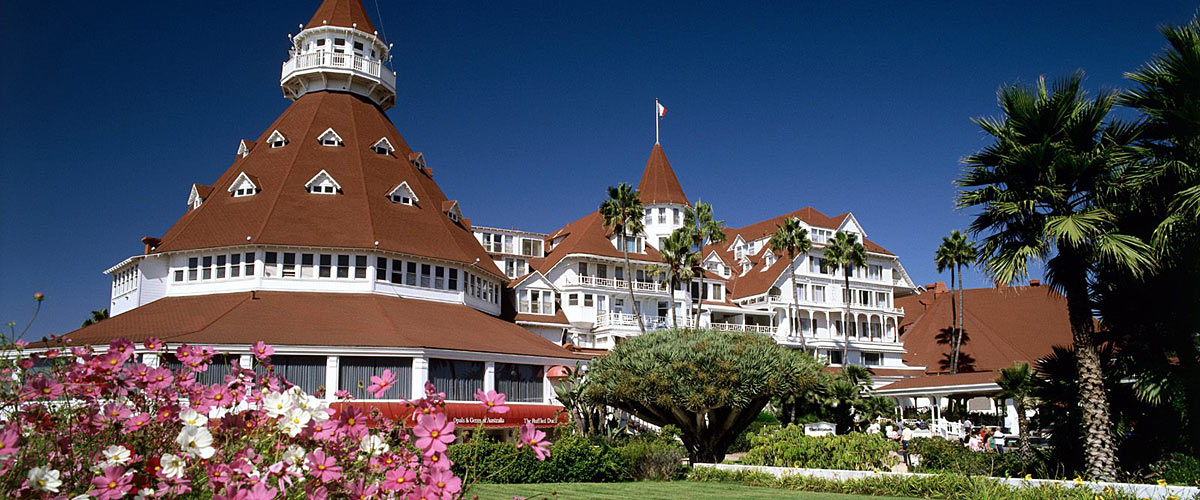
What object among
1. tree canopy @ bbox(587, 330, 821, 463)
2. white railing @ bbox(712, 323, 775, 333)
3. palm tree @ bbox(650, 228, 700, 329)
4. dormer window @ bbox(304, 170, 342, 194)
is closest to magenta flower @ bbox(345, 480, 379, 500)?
tree canopy @ bbox(587, 330, 821, 463)

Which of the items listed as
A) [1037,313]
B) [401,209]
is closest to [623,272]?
[401,209]

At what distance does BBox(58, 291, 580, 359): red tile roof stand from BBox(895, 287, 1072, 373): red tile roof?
41.4m

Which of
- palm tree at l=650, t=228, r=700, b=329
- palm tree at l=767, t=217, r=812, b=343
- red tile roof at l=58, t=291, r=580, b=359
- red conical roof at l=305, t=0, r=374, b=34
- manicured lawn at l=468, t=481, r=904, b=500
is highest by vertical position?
red conical roof at l=305, t=0, r=374, b=34

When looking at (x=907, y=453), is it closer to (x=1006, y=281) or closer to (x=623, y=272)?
(x=1006, y=281)

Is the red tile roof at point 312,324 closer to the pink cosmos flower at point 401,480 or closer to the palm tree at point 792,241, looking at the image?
the palm tree at point 792,241

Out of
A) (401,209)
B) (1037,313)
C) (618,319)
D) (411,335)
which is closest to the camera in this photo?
(411,335)

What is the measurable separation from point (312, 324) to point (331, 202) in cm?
1043

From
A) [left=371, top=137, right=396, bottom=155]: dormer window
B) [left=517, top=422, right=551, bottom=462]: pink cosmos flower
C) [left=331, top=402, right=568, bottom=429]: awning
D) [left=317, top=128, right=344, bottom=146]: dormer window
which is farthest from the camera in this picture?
[left=371, top=137, right=396, bottom=155]: dormer window

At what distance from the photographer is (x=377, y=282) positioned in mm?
48875

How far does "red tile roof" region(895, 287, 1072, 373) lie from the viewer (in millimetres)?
72188

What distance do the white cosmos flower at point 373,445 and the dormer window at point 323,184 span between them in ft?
160

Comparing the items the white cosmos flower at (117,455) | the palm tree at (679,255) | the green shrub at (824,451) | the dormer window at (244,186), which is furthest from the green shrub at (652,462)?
the palm tree at (679,255)

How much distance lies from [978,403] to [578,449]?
173 ft

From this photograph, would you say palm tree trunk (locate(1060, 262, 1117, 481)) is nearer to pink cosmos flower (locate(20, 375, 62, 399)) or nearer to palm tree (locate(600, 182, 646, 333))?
pink cosmos flower (locate(20, 375, 62, 399))
